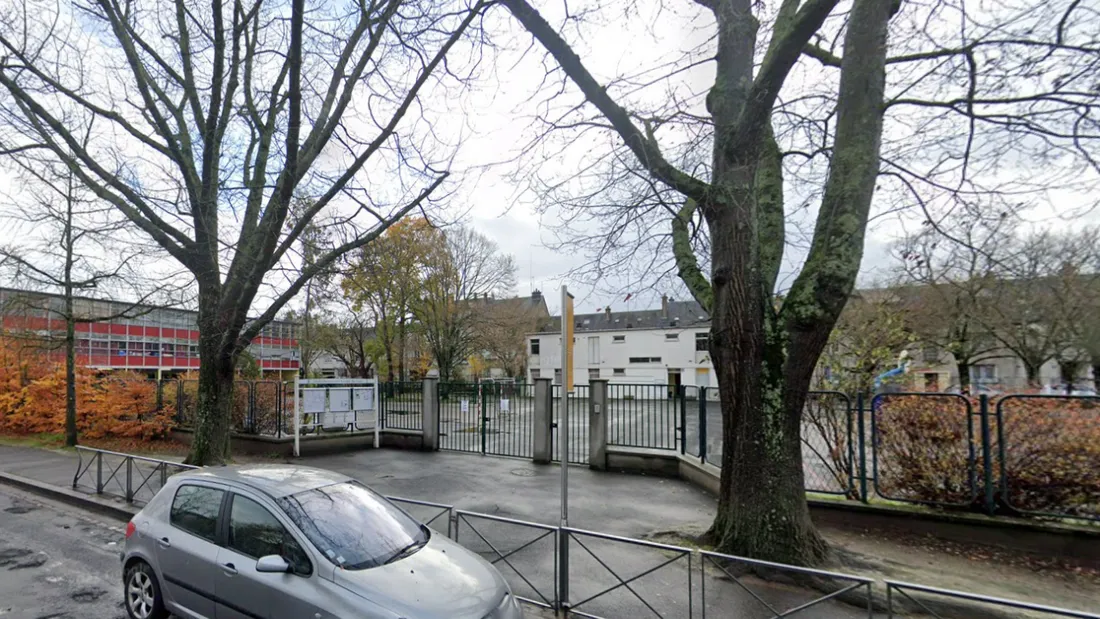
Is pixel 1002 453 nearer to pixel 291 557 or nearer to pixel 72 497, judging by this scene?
pixel 291 557

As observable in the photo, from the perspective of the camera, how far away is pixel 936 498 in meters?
6.71

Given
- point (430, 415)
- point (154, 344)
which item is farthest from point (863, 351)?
point (154, 344)

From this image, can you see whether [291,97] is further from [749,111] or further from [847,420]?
[847,420]

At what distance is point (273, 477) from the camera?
179 inches

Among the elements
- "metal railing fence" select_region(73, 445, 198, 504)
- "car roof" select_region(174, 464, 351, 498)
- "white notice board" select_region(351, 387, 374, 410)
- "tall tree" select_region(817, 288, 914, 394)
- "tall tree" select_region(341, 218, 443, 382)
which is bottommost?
"metal railing fence" select_region(73, 445, 198, 504)

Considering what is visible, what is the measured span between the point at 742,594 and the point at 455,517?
10.2 feet

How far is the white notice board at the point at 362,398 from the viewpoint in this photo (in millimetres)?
14504

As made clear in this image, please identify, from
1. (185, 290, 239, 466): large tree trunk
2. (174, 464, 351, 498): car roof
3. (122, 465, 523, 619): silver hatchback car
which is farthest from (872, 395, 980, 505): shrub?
(185, 290, 239, 466): large tree trunk

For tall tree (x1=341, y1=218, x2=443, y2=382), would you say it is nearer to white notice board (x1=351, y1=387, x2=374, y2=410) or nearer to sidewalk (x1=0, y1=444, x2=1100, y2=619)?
white notice board (x1=351, y1=387, x2=374, y2=410)

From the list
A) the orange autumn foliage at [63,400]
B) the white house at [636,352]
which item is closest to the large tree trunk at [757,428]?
the orange autumn foliage at [63,400]

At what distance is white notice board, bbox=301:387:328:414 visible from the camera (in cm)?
1346

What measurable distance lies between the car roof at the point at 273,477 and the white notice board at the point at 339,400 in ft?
31.2

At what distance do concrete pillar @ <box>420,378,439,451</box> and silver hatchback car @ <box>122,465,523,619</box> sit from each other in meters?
9.22

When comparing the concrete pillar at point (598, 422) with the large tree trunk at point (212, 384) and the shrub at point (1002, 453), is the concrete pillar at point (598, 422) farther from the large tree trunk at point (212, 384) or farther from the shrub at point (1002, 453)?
the large tree trunk at point (212, 384)
